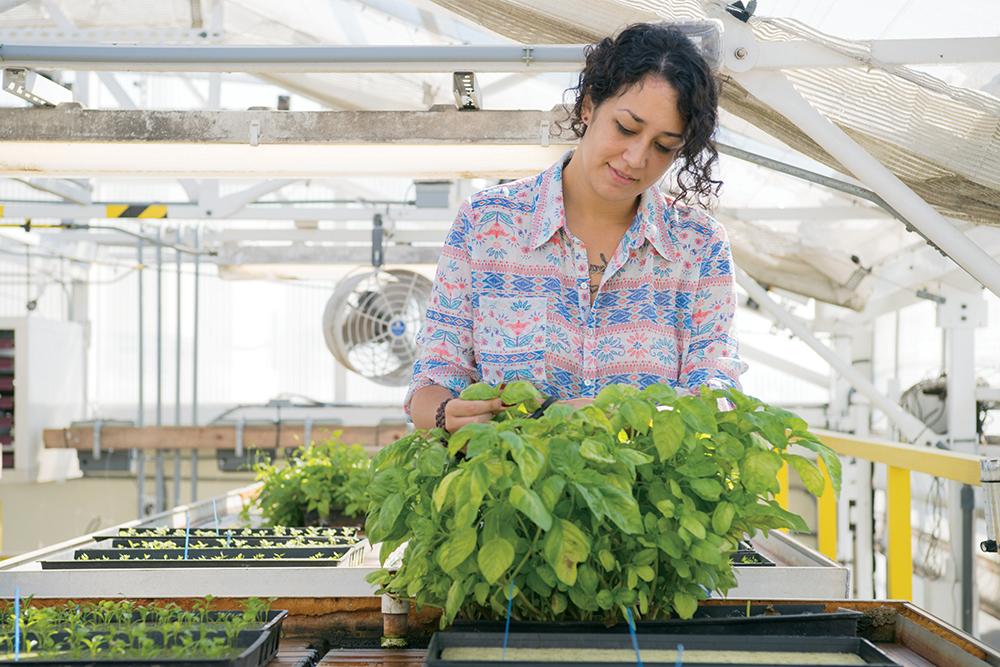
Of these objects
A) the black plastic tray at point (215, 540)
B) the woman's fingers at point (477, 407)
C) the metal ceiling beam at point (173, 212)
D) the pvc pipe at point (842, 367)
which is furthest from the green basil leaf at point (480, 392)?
the metal ceiling beam at point (173, 212)

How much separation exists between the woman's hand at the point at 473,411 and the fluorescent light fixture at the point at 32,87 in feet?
5.34

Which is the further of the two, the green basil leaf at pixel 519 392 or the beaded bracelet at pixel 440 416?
the beaded bracelet at pixel 440 416

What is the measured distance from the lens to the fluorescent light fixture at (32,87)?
234 cm

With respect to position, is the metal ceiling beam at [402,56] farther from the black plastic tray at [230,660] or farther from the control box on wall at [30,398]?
the control box on wall at [30,398]

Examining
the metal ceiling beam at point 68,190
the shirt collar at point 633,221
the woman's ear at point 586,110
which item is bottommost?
the shirt collar at point 633,221

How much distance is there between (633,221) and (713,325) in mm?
178

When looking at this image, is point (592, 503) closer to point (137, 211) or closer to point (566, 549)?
point (566, 549)

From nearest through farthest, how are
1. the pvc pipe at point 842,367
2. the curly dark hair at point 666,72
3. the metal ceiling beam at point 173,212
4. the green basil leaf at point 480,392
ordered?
1. the green basil leaf at point 480,392
2. the curly dark hair at point 666,72
3. the pvc pipe at point 842,367
4. the metal ceiling beam at point 173,212

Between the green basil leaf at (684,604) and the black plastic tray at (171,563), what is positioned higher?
the green basil leaf at (684,604)

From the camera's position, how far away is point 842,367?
4.61 meters

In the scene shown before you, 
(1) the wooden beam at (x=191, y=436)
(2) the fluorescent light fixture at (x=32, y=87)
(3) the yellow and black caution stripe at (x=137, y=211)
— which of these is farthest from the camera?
(1) the wooden beam at (x=191, y=436)

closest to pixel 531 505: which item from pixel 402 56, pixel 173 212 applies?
pixel 402 56

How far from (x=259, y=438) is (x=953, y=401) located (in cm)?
454

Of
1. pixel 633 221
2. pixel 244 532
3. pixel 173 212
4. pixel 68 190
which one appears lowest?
pixel 244 532
